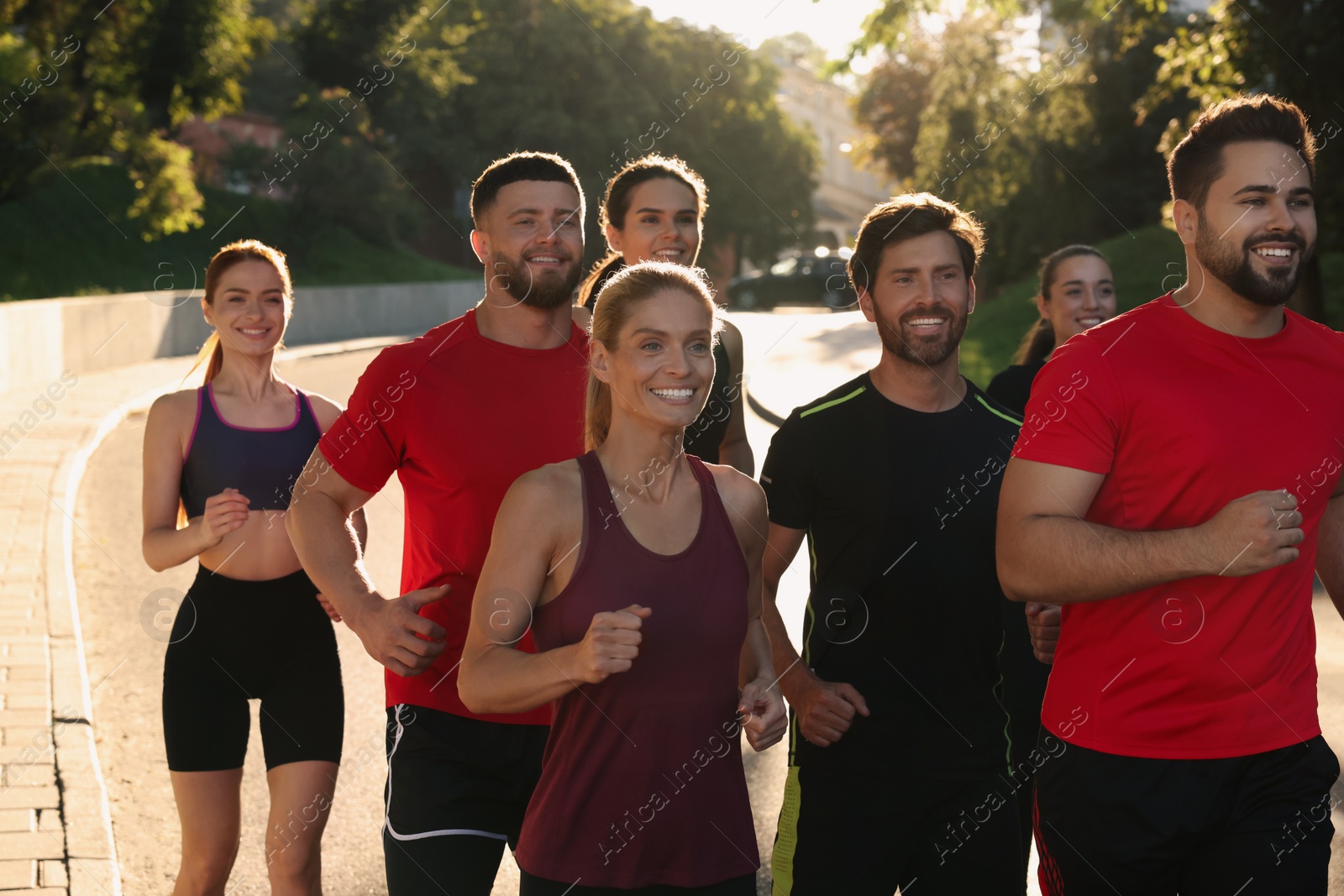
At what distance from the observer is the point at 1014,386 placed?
5289 millimetres

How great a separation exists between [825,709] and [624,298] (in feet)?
3.79

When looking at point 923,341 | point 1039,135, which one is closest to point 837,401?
point 923,341

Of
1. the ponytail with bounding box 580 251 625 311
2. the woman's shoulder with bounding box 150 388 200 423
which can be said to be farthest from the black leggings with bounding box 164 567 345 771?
the ponytail with bounding box 580 251 625 311

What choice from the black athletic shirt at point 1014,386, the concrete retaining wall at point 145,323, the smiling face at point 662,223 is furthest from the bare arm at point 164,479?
the concrete retaining wall at point 145,323

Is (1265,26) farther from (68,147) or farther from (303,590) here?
(68,147)

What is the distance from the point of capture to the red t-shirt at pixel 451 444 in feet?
11.6

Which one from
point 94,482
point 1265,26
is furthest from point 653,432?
point 1265,26

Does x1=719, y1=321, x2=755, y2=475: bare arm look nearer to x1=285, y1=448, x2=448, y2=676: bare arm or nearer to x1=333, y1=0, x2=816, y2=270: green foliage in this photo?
x1=285, y1=448, x2=448, y2=676: bare arm

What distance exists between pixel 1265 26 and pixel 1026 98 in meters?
10.4

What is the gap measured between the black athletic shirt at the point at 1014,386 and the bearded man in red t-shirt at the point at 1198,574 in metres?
1.98

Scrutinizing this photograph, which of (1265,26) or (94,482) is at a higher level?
(1265,26)

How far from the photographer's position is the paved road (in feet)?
17.2

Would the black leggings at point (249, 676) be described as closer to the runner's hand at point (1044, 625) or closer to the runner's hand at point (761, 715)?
the runner's hand at point (761, 715)

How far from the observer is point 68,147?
27906 mm
